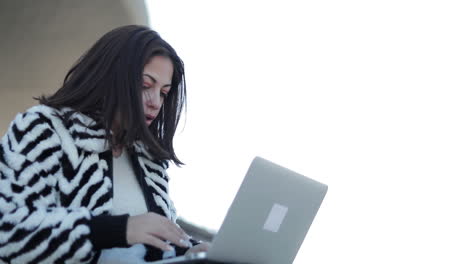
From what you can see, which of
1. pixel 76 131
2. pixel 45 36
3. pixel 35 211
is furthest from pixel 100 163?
pixel 45 36

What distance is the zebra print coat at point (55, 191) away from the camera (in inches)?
41.3

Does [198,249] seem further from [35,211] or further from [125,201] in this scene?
[35,211]

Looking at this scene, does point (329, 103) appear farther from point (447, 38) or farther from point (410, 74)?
point (447, 38)

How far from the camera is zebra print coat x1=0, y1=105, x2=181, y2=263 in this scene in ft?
3.44

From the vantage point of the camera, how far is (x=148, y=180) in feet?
4.44

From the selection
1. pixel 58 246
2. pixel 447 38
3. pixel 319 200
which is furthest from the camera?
pixel 447 38

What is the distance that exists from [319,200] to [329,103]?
3.04 metres

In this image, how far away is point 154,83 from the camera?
1.32m

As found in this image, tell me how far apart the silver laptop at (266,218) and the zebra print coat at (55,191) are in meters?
0.17

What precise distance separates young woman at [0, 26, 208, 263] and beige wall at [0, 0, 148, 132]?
2676 millimetres

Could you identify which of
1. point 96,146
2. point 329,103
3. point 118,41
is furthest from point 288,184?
point 329,103

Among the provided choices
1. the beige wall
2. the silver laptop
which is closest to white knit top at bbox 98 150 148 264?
the silver laptop

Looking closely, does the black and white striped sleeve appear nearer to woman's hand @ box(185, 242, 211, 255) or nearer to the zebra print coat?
the zebra print coat

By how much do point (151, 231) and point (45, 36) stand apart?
11.2ft
